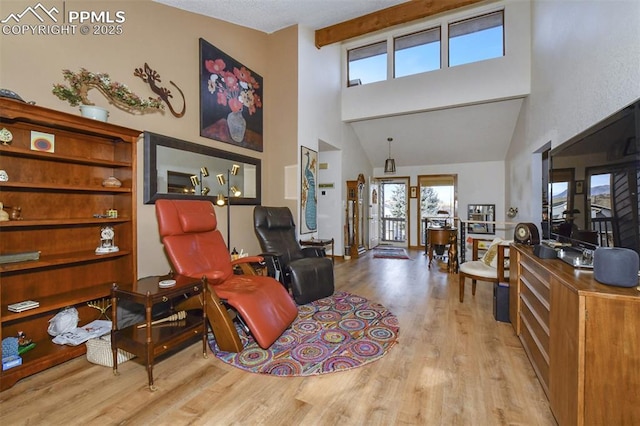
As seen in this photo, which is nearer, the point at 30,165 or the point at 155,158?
the point at 30,165

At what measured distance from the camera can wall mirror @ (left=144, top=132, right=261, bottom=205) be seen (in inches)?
105

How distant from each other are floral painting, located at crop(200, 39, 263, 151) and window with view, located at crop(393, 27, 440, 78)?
301 cm

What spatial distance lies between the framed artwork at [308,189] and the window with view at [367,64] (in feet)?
7.53

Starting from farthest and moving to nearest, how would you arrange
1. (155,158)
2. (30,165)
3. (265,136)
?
1. (265,136)
2. (155,158)
3. (30,165)

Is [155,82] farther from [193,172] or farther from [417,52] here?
[417,52]

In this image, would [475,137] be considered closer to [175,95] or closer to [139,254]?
[175,95]

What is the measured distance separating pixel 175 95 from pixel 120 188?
122 centimetres

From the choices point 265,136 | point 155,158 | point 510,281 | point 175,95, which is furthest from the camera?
point 265,136

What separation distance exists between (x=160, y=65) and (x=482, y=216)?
7.29m

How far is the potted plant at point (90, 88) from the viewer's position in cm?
205

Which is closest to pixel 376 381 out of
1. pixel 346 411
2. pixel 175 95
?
pixel 346 411

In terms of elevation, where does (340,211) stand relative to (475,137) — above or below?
below

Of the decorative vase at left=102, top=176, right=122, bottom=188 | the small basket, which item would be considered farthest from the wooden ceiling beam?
the small basket

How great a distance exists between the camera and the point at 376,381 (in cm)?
175
